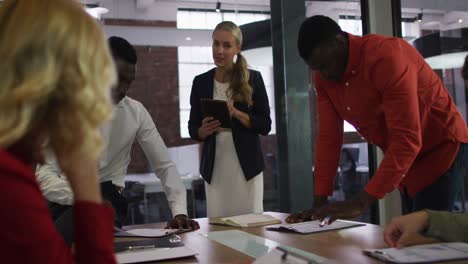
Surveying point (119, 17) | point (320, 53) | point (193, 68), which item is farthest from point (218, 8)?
point (320, 53)

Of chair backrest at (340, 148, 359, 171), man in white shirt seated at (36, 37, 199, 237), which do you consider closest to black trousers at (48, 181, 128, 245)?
man in white shirt seated at (36, 37, 199, 237)

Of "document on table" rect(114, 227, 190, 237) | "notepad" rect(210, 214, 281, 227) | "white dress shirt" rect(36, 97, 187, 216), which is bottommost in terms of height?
"notepad" rect(210, 214, 281, 227)

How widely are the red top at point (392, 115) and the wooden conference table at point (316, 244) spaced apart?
0.21 meters

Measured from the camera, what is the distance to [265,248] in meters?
1.51

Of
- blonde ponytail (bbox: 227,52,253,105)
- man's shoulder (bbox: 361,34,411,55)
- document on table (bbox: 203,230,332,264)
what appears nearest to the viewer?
document on table (bbox: 203,230,332,264)

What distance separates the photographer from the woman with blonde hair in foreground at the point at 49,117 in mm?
732

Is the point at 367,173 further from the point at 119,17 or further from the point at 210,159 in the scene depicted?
the point at 119,17

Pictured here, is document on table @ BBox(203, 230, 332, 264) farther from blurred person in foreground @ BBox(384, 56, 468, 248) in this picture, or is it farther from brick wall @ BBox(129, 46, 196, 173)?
brick wall @ BBox(129, 46, 196, 173)

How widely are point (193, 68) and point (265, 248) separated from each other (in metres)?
3.25

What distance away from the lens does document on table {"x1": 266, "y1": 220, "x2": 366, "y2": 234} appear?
5.72ft

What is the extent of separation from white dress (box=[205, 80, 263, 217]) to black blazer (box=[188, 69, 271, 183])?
1.1 inches

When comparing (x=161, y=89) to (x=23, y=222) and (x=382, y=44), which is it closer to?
(x=382, y=44)

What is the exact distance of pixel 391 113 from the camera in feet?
5.94

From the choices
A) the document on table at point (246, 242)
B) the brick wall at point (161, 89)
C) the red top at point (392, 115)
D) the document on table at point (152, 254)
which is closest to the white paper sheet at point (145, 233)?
the document on table at point (246, 242)
